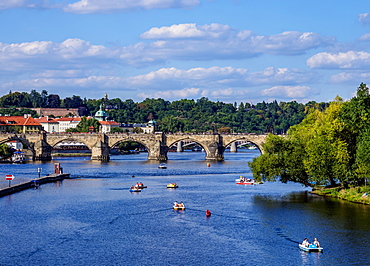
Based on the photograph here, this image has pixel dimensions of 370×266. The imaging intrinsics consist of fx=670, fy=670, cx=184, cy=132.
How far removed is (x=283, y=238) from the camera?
64438 millimetres

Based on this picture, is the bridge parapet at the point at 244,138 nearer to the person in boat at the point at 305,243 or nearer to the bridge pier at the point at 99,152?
the bridge pier at the point at 99,152

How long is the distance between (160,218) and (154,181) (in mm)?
46030

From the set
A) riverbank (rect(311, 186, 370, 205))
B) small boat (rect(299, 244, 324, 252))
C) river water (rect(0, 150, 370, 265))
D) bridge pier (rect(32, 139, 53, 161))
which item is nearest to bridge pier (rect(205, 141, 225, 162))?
bridge pier (rect(32, 139, 53, 161))

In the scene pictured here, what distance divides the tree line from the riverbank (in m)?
1.09

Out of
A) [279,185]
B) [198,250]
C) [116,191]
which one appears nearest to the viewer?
[198,250]

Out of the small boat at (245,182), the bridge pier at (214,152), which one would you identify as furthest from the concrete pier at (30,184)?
the bridge pier at (214,152)

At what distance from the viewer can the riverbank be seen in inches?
3317

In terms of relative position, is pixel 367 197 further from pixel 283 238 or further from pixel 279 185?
pixel 279 185

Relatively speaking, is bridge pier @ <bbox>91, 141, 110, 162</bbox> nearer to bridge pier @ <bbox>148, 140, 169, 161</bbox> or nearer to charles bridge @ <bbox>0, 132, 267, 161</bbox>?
charles bridge @ <bbox>0, 132, 267, 161</bbox>

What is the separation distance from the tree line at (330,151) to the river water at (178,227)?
3843 millimetres

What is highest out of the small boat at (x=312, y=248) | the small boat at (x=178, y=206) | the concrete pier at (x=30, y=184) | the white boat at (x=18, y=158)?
the white boat at (x=18, y=158)

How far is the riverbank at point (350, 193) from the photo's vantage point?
8425cm

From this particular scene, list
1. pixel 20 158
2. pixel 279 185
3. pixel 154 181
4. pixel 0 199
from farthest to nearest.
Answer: pixel 20 158 < pixel 154 181 < pixel 279 185 < pixel 0 199

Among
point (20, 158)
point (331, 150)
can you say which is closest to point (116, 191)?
point (331, 150)
